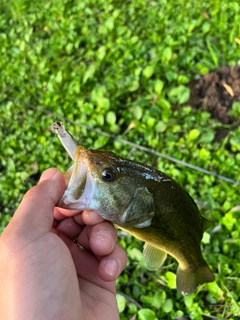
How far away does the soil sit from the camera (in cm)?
353

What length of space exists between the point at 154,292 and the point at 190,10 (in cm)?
306

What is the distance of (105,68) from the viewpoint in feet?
13.6

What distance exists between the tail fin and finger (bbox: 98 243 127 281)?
0.62 m

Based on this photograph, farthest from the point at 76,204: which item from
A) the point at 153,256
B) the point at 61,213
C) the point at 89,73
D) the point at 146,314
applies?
the point at 89,73

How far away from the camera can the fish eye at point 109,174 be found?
5.96ft

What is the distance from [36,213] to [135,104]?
212cm

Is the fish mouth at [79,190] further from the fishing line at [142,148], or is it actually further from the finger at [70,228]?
the fishing line at [142,148]

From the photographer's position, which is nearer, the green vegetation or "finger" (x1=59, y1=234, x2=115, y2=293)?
"finger" (x1=59, y1=234, x2=115, y2=293)

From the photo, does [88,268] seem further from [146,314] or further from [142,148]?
[142,148]

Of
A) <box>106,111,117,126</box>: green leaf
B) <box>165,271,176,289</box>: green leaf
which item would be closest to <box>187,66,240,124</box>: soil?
<box>106,111,117,126</box>: green leaf

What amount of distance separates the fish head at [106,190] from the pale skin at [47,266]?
9cm

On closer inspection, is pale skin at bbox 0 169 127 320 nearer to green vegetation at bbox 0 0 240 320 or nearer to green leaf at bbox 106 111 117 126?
green vegetation at bbox 0 0 240 320

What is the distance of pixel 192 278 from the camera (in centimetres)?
244

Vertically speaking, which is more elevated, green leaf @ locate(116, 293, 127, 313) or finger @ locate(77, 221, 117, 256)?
finger @ locate(77, 221, 117, 256)
